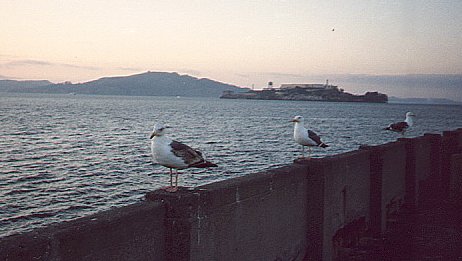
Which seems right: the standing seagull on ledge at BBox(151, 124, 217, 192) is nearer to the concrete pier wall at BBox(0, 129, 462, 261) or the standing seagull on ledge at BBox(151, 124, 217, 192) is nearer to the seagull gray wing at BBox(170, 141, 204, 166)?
the seagull gray wing at BBox(170, 141, 204, 166)

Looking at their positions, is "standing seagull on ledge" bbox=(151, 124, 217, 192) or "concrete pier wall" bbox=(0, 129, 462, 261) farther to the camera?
"standing seagull on ledge" bbox=(151, 124, 217, 192)

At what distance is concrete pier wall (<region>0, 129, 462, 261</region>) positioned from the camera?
4371mm

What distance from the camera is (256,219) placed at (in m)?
6.72

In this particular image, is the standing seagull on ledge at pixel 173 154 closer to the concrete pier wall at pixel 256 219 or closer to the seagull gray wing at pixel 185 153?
the seagull gray wing at pixel 185 153

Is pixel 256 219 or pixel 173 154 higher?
pixel 173 154

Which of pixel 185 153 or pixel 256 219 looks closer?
pixel 185 153

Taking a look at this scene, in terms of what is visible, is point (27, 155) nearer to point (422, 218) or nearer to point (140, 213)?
point (422, 218)

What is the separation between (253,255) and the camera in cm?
670

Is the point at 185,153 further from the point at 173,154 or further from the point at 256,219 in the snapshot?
the point at 256,219

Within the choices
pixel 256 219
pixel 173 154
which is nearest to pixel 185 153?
pixel 173 154

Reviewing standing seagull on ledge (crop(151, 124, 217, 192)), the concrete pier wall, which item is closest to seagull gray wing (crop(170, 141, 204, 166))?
standing seagull on ledge (crop(151, 124, 217, 192))

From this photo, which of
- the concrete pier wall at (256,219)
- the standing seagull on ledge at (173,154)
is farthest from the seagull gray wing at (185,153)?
the concrete pier wall at (256,219)

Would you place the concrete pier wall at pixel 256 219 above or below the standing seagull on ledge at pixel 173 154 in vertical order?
below

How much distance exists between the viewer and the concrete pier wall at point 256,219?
4371 mm
